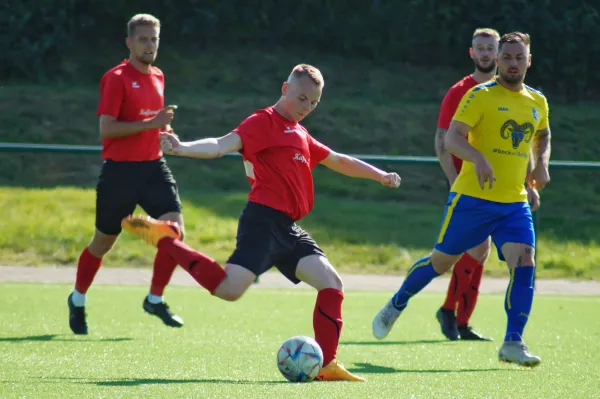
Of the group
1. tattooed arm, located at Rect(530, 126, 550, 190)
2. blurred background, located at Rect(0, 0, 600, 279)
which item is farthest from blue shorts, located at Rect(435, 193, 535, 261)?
blurred background, located at Rect(0, 0, 600, 279)

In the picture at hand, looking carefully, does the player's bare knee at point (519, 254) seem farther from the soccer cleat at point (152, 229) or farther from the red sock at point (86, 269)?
the red sock at point (86, 269)

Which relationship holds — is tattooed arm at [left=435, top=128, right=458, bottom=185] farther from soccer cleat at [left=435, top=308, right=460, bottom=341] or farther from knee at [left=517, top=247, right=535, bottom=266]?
knee at [left=517, top=247, right=535, bottom=266]

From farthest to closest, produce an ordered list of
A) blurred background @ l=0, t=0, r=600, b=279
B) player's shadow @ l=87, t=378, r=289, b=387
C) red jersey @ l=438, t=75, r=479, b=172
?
blurred background @ l=0, t=0, r=600, b=279 → red jersey @ l=438, t=75, r=479, b=172 → player's shadow @ l=87, t=378, r=289, b=387

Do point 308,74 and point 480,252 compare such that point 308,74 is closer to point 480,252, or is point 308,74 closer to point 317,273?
point 317,273

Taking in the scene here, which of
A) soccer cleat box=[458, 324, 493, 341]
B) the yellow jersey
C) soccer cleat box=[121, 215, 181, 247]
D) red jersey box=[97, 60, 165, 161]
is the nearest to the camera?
soccer cleat box=[121, 215, 181, 247]

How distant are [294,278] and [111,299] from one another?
4.34 metres

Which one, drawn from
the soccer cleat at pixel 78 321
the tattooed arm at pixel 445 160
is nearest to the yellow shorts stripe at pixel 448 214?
the tattooed arm at pixel 445 160

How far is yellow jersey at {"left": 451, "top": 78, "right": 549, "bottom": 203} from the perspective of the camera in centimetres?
722

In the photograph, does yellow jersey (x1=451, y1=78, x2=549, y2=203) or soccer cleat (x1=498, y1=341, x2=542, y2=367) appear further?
yellow jersey (x1=451, y1=78, x2=549, y2=203)

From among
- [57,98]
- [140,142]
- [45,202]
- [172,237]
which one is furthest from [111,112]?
[57,98]

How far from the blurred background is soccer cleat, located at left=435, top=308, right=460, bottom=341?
463 cm

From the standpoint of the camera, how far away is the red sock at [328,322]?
6398 millimetres

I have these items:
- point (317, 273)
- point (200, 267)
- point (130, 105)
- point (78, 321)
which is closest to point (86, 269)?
point (78, 321)

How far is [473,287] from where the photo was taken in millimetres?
8867
